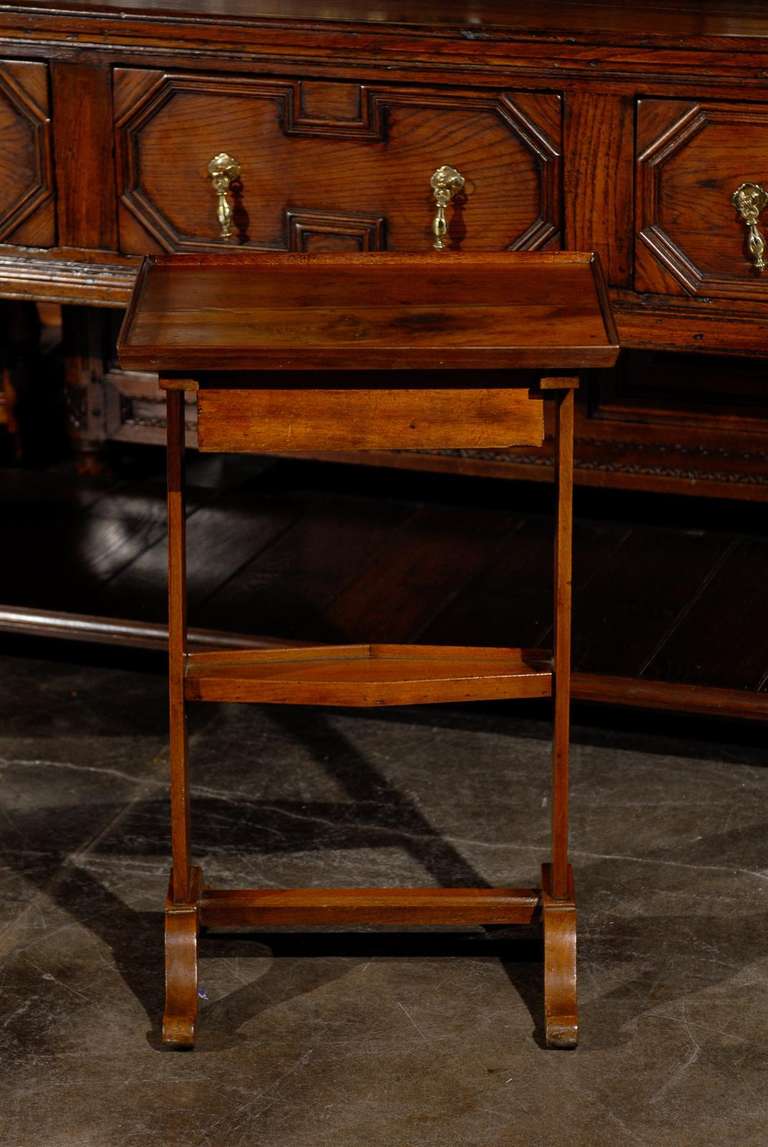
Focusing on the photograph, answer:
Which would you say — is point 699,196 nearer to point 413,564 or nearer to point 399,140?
point 399,140

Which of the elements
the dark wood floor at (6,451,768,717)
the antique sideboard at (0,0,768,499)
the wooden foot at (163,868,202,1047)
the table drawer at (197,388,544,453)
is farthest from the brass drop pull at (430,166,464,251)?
the wooden foot at (163,868,202,1047)

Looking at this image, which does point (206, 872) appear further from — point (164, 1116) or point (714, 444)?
point (714, 444)

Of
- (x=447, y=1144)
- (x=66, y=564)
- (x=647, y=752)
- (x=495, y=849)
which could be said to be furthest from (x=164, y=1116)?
(x=66, y=564)

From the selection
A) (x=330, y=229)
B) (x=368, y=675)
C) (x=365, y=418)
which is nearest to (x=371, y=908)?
(x=368, y=675)

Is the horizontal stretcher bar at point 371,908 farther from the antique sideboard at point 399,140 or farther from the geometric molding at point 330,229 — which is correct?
the geometric molding at point 330,229

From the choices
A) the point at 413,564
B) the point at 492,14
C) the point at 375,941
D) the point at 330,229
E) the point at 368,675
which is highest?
the point at 492,14

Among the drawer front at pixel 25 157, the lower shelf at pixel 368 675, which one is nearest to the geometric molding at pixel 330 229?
the drawer front at pixel 25 157

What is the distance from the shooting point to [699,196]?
256 centimetres

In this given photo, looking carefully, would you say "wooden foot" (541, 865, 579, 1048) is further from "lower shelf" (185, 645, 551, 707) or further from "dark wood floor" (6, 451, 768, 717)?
"dark wood floor" (6, 451, 768, 717)

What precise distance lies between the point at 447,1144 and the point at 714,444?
5.84 feet

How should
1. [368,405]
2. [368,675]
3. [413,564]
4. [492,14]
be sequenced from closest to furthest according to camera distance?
[368,405] → [368,675] → [492,14] → [413,564]

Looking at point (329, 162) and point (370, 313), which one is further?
point (329, 162)

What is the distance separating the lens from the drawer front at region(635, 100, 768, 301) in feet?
8.25

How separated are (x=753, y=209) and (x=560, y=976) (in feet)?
3.40
